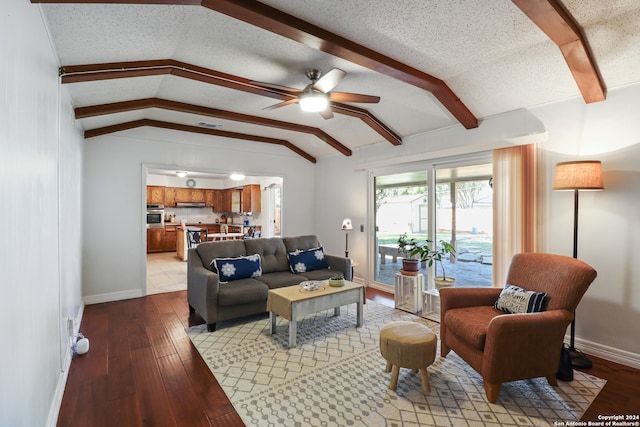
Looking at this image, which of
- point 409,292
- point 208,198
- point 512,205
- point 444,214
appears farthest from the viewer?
point 208,198

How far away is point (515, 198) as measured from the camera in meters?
3.49

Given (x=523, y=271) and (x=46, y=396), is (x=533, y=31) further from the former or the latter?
(x=46, y=396)

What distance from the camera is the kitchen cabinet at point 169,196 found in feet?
31.8

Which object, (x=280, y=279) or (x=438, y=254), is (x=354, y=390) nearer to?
(x=280, y=279)

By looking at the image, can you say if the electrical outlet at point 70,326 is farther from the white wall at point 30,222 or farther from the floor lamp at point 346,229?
the floor lamp at point 346,229

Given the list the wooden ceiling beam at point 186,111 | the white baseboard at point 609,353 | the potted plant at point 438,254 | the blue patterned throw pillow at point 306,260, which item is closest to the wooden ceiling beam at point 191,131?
the wooden ceiling beam at point 186,111

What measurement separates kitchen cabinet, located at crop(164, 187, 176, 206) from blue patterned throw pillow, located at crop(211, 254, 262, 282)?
6.86 m

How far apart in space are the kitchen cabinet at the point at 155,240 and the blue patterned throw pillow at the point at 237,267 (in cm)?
644

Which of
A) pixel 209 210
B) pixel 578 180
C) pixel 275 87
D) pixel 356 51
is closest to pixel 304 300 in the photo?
pixel 275 87

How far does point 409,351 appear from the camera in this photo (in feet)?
7.65

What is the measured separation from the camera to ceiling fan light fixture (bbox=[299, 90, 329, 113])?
2.93 metres

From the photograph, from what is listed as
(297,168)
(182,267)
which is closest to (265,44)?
(297,168)

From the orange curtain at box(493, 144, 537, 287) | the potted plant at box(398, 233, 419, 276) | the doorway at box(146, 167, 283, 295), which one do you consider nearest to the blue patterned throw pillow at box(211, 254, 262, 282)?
the potted plant at box(398, 233, 419, 276)

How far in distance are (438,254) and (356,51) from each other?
290cm
